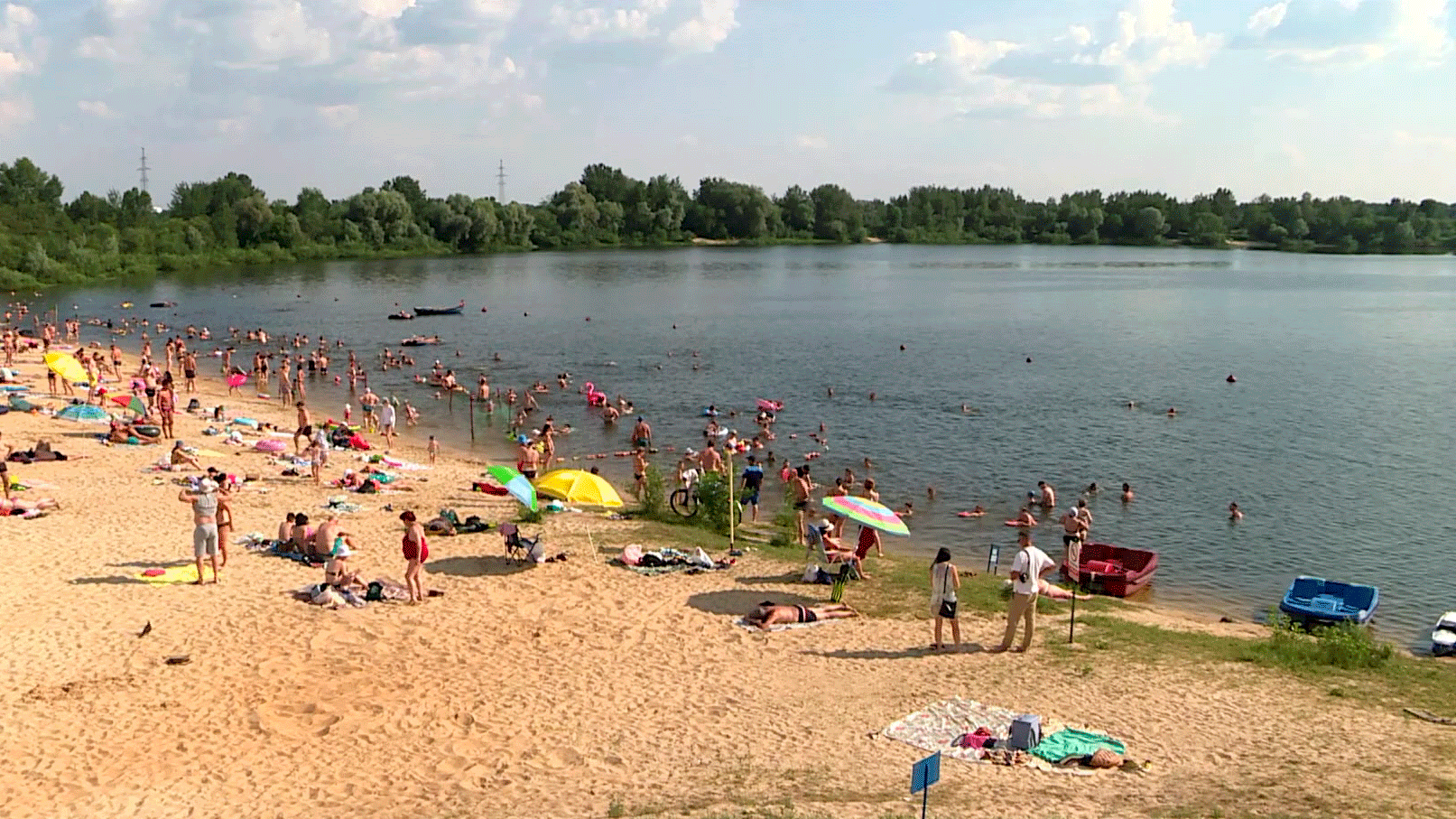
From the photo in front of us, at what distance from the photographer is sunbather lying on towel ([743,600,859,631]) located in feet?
52.0

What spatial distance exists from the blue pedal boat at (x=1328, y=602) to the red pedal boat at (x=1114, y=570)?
230 cm

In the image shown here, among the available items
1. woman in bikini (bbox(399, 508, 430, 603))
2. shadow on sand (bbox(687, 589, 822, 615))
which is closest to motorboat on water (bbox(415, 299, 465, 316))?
woman in bikini (bbox(399, 508, 430, 603))

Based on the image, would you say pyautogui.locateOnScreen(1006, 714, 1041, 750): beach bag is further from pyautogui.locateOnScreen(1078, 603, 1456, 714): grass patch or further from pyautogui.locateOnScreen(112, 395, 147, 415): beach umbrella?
pyautogui.locateOnScreen(112, 395, 147, 415): beach umbrella

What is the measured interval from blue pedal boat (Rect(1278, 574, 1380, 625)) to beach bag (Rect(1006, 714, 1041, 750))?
9.14m

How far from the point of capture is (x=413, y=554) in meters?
16.2

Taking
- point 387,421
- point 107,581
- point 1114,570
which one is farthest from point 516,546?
point 387,421

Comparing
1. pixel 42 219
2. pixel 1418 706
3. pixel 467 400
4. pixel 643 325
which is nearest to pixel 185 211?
pixel 42 219

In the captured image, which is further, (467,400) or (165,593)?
(467,400)

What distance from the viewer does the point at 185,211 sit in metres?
136

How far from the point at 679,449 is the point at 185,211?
122834 mm

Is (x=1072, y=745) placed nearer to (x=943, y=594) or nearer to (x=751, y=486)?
(x=943, y=594)

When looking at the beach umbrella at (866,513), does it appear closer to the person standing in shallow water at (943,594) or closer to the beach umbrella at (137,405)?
the person standing in shallow water at (943,594)

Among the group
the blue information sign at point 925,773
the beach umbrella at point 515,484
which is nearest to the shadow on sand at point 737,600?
the beach umbrella at point 515,484

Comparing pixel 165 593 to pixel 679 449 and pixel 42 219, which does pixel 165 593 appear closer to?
pixel 679 449
